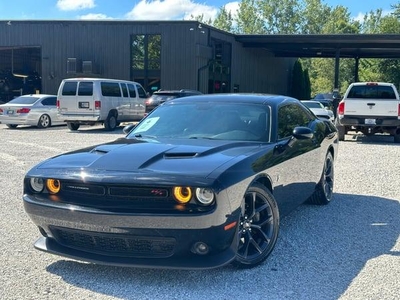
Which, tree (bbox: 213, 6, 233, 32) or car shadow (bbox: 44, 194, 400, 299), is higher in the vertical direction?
tree (bbox: 213, 6, 233, 32)

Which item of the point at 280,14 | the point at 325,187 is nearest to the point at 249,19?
the point at 280,14

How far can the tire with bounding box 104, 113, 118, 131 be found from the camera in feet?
61.5

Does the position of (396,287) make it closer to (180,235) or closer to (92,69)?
(180,235)

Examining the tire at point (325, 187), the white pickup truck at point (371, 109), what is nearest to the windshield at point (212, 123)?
the tire at point (325, 187)

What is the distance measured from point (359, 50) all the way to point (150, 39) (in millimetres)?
17276

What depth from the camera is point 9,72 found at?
35.9 metres

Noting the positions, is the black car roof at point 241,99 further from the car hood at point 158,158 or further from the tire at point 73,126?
the tire at point 73,126

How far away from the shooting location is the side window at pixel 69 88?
1825cm

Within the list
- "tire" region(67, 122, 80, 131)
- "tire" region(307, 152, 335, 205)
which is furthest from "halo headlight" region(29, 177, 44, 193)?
"tire" region(67, 122, 80, 131)

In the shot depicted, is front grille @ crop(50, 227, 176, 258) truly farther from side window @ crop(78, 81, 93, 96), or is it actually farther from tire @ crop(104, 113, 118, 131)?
tire @ crop(104, 113, 118, 131)

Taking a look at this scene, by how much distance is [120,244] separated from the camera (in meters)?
3.83

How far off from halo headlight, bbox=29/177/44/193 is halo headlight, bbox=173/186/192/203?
1.22 meters

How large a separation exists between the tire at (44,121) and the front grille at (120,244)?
16437mm

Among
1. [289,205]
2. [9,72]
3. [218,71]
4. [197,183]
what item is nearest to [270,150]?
[289,205]
